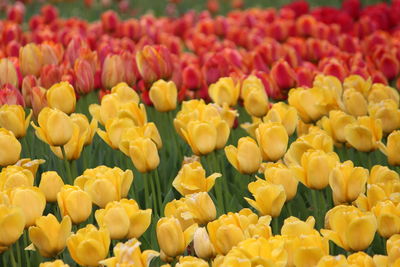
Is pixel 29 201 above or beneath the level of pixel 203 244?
above

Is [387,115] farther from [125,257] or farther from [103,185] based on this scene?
[125,257]

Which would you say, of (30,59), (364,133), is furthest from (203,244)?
(30,59)

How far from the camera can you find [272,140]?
3.02 m

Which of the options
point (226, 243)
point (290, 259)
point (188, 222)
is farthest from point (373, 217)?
point (188, 222)

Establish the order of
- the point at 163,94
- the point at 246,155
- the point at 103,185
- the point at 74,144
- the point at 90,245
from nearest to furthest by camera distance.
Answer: the point at 90,245 < the point at 103,185 < the point at 246,155 < the point at 74,144 < the point at 163,94

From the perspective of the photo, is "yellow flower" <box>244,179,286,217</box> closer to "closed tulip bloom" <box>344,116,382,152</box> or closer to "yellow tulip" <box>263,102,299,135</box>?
"closed tulip bloom" <box>344,116,382,152</box>

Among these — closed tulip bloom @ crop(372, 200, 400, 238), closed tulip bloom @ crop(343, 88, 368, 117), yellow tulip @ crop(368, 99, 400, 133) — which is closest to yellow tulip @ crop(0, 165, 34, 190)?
closed tulip bloom @ crop(372, 200, 400, 238)

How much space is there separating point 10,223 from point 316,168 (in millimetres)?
1060

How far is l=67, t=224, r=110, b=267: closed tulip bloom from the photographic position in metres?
2.27

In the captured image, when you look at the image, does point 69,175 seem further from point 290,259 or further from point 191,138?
point 290,259

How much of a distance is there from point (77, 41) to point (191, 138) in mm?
1908

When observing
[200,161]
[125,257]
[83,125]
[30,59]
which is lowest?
[200,161]

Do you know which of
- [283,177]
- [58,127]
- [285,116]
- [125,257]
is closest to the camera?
[125,257]

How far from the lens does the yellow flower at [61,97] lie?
3.58m
